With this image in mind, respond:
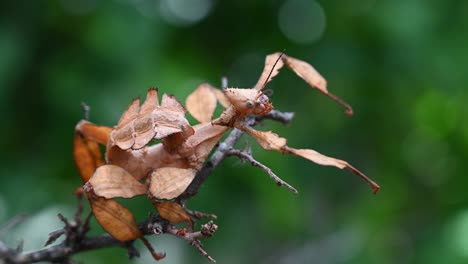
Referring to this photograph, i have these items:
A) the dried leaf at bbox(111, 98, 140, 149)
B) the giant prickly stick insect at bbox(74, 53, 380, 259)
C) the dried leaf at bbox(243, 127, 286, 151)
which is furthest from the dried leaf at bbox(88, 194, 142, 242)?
the dried leaf at bbox(243, 127, 286, 151)

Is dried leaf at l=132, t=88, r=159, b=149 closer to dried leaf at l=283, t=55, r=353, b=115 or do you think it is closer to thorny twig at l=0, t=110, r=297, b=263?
thorny twig at l=0, t=110, r=297, b=263

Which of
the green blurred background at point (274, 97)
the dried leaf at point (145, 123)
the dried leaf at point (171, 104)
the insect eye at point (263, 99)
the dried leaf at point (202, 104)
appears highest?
the insect eye at point (263, 99)

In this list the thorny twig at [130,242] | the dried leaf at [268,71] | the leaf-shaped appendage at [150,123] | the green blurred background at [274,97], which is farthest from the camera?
the green blurred background at [274,97]

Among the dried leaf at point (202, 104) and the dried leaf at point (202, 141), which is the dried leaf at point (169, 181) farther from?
the dried leaf at point (202, 104)

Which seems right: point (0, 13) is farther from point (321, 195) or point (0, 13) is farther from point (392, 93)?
point (321, 195)

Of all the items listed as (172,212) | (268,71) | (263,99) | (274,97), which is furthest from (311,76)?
(274,97)

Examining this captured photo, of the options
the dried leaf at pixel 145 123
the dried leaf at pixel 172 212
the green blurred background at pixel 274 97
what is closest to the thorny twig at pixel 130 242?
the dried leaf at pixel 172 212

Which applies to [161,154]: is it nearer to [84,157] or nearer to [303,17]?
[84,157]

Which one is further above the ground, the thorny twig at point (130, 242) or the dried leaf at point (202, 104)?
the dried leaf at point (202, 104)
